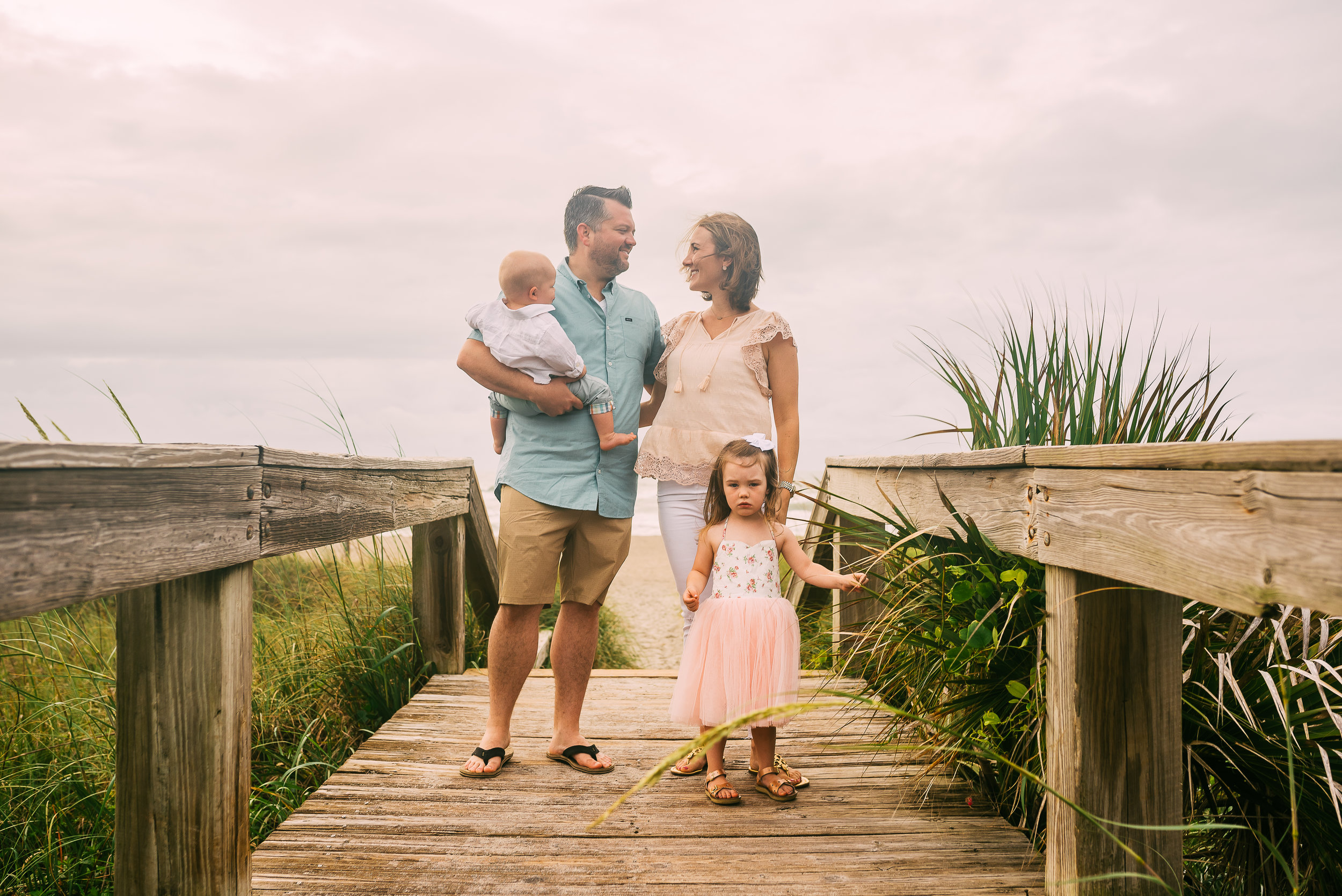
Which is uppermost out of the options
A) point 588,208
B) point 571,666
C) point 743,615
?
point 588,208

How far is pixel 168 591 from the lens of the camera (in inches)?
60.9

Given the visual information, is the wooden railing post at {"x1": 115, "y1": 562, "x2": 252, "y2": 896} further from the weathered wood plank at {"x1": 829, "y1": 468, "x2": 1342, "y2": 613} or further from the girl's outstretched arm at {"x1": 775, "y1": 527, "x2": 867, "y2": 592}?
the weathered wood plank at {"x1": 829, "y1": 468, "x2": 1342, "y2": 613}

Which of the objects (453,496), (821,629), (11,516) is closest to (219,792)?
(11,516)

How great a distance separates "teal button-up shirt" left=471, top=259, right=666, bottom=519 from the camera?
2754 mm

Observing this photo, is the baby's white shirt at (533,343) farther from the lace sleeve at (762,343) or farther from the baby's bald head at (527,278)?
the lace sleeve at (762,343)

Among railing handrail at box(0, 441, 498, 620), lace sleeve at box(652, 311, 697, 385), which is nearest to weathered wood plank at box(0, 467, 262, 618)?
railing handrail at box(0, 441, 498, 620)

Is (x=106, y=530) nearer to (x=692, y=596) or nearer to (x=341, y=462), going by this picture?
(x=341, y=462)

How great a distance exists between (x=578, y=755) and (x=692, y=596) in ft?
2.55

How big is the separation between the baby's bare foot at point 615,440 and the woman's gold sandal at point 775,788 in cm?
115

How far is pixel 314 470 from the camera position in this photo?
2.17 meters

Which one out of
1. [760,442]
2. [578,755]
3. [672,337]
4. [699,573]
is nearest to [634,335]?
[672,337]

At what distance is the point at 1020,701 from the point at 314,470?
199 cm

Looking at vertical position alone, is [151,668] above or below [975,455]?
below

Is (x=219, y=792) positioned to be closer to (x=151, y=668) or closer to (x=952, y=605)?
(x=151, y=668)
